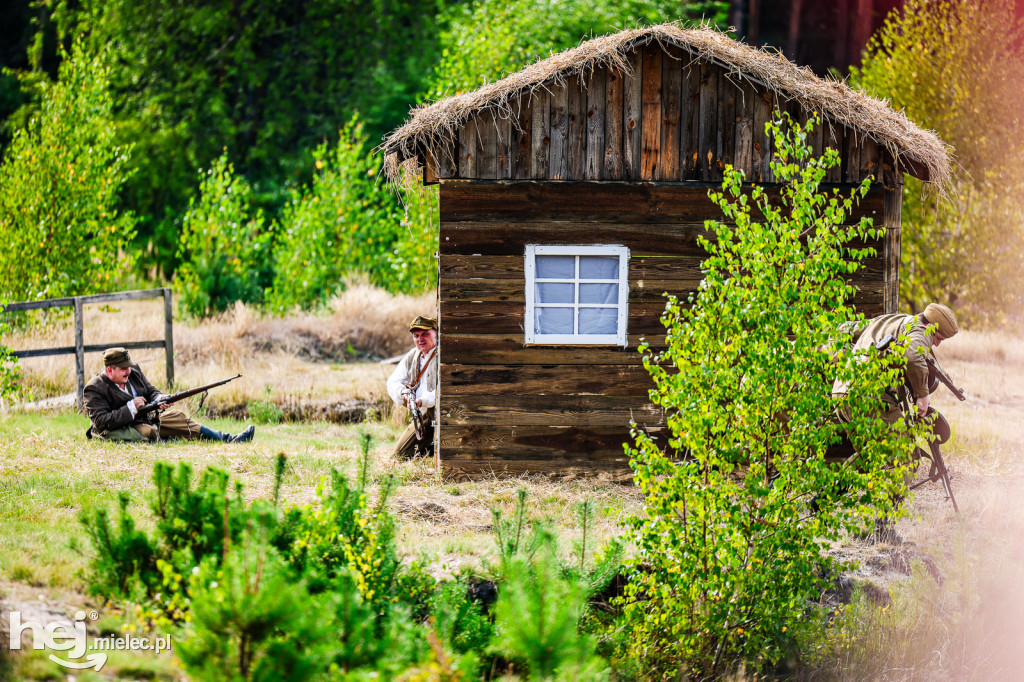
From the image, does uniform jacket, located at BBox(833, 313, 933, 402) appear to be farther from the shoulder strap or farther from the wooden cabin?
the shoulder strap

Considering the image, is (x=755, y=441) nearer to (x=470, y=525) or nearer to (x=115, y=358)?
(x=470, y=525)

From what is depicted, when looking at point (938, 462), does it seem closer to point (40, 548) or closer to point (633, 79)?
point (633, 79)

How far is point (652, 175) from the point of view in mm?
8383

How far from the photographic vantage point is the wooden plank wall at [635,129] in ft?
27.3

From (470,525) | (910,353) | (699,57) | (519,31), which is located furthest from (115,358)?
(519,31)

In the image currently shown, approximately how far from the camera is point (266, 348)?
49.4 feet

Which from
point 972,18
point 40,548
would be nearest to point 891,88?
point 972,18

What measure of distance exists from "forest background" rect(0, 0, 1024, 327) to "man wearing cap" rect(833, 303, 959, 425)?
172cm

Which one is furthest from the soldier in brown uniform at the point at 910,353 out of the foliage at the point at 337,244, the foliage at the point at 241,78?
the foliage at the point at 241,78

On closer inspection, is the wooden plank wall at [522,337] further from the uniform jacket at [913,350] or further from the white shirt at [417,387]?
the uniform jacket at [913,350]

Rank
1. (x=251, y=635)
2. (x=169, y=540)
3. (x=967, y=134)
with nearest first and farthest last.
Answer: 1. (x=251, y=635)
2. (x=169, y=540)
3. (x=967, y=134)

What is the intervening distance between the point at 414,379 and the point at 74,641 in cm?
496

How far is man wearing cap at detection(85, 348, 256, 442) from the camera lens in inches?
356

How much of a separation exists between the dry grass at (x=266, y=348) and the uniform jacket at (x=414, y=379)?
308 cm
